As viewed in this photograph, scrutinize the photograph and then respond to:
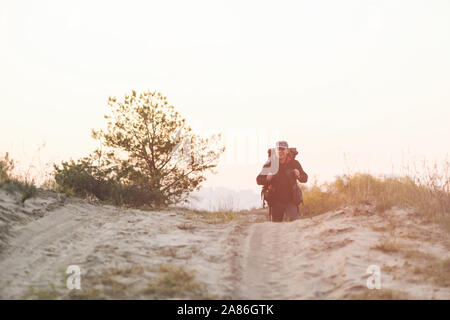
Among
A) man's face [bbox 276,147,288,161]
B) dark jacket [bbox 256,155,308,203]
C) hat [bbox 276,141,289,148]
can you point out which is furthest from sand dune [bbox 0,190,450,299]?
hat [bbox 276,141,289,148]

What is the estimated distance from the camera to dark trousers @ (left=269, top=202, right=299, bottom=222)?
12.8 metres

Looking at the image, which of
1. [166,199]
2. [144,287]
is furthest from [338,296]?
[166,199]

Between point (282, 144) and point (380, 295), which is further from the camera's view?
point (282, 144)

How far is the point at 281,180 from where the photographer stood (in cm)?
1271

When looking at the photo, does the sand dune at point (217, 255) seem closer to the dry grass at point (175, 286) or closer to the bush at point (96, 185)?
the dry grass at point (175, 286)

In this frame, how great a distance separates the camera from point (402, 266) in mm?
7527

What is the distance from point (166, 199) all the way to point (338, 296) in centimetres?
1106

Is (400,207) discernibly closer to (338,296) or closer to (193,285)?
(338,296)

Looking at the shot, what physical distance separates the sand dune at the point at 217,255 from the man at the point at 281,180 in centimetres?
201

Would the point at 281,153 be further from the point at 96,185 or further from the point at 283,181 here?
the point at 96,185

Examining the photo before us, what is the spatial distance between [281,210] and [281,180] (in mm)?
781

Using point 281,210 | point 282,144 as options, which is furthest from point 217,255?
point 282,144

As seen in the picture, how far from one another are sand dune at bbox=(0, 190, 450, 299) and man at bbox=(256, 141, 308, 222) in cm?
201
